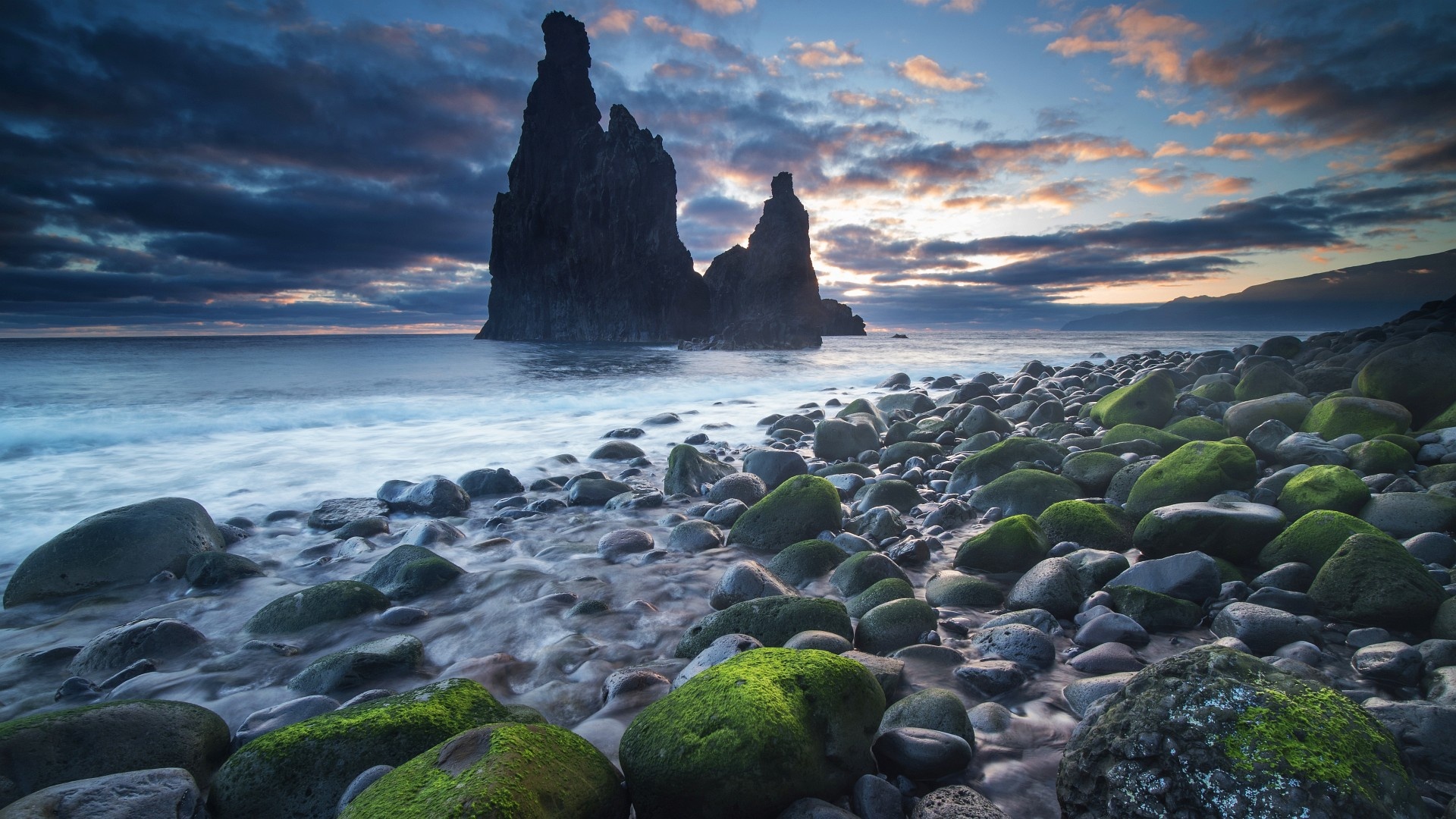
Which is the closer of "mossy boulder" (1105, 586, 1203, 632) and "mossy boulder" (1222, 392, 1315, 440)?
"mossy boulder" (1105, 586, 1203, 632)

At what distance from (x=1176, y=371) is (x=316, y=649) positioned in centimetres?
1415

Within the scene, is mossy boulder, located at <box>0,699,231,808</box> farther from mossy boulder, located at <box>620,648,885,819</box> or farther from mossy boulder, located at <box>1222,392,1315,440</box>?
mossy boulder, located at <box>1222,392,1315,440</box>

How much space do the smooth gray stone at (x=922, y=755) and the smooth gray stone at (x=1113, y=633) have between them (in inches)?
47.9

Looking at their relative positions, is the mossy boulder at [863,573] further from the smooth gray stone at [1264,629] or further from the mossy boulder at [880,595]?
the smooth gray stone at [1264,629]

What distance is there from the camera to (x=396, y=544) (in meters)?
5.30

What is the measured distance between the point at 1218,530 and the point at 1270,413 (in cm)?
400

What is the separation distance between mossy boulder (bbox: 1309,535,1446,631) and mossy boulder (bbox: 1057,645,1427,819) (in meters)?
1.70

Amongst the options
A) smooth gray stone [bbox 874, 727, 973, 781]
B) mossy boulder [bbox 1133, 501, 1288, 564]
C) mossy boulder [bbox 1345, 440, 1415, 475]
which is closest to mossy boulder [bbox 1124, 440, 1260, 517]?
mossy boulder [bbox 1133, 501, 1288, 564]

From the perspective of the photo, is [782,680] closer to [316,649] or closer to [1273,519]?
[316,649]

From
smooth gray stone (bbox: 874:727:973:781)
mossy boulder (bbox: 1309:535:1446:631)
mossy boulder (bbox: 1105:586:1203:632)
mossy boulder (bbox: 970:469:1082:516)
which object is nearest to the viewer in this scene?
smooth gray stone (bbox: 874:727:973:781)

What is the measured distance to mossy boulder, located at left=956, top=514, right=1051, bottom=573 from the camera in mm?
4043

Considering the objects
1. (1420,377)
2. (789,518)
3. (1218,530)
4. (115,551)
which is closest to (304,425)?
(115,551)

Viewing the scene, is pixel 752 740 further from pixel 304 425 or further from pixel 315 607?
pixel 304 425

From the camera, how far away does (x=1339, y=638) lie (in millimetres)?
2859
